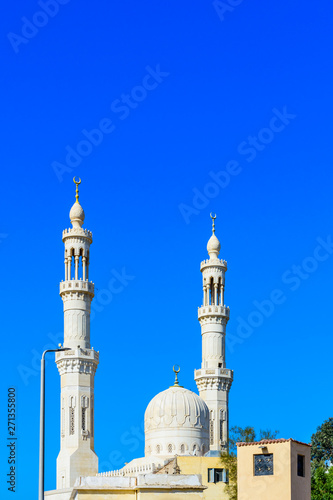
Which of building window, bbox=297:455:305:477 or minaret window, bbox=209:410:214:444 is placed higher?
minaret window, bbox=209:410:214:444

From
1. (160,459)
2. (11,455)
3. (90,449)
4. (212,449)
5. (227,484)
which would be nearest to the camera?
(11,455)

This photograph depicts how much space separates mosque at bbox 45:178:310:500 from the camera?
60.3m

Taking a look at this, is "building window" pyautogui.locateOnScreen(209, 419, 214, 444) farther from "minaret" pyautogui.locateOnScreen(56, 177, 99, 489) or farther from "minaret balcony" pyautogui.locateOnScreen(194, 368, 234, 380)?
"minaret" pyautogui.locateOnScreen(56, 177, 99, 489)

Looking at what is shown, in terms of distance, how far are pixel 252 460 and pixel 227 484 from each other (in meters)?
16.9

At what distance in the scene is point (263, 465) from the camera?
1620 inches

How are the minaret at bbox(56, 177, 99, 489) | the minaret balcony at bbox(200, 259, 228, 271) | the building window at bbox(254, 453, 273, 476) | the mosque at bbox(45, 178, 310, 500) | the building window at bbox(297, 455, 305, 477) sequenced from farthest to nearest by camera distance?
the minaret balcony at bbox(200, 259, 228, 271) → the minaret at bbox(56, 177, 99, 489) → the mosque at bbox(45, 178, 310, 500) → the building window at bbox(297, 455, 305, 477) → the building window at bbox(254, 453, 273, 476)

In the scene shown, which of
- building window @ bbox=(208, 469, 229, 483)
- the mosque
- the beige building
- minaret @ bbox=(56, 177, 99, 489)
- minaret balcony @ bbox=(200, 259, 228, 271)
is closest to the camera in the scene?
the beige building

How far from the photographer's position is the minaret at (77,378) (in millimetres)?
65750

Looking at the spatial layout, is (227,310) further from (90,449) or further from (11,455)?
(11,455)

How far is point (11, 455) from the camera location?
39.4 meters

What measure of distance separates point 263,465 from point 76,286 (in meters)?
30.5

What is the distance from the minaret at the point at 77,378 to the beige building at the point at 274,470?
25170 millimetres

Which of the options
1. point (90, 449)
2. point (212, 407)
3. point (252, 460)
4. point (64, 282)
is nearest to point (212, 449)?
point (212, 407)

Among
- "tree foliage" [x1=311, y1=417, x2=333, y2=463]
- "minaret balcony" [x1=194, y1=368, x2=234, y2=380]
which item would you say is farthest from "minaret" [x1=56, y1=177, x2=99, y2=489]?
"tree foliage" [x1=311, y1=417, x2=333, y2=463]
